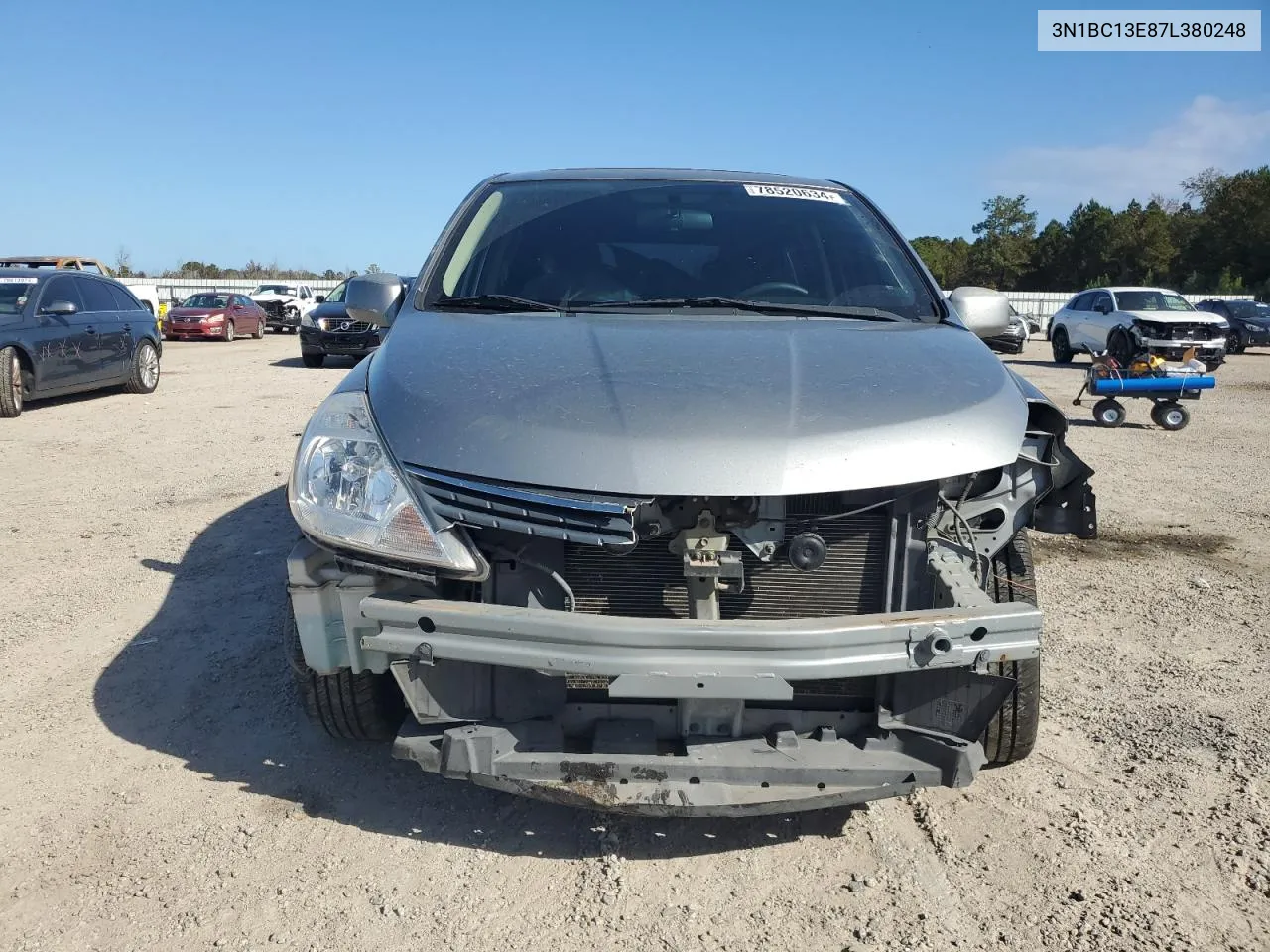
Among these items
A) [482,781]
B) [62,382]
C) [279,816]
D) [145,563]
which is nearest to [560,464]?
[482,781]

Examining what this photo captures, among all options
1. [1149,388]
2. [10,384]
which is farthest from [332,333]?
Result: [1149,388]

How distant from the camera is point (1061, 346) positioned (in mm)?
21156

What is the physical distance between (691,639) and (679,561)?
34cm

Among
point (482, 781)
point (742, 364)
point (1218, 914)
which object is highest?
point (742, 364)

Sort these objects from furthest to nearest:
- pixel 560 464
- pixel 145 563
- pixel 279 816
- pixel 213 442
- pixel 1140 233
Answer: pixel 1140 233
pixel 213 442
pixel 145 563
pixel 279 816
pixel 560 464

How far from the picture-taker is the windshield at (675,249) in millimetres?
3199

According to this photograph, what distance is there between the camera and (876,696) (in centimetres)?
235

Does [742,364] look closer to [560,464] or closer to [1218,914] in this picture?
[560,464]

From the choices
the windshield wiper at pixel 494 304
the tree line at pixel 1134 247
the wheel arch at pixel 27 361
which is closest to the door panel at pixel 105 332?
the wheel arch at pixel 27 361

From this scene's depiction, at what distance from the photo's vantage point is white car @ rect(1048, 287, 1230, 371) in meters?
15.1

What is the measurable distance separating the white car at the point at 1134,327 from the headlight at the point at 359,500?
1190 cm

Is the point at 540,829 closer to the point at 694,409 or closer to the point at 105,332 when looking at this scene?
the point at 694,409

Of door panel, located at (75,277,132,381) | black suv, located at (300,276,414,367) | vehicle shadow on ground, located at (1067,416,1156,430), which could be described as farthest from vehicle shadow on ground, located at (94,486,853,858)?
black suv, located at (300,276,414,367)

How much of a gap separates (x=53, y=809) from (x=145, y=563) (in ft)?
8.16
